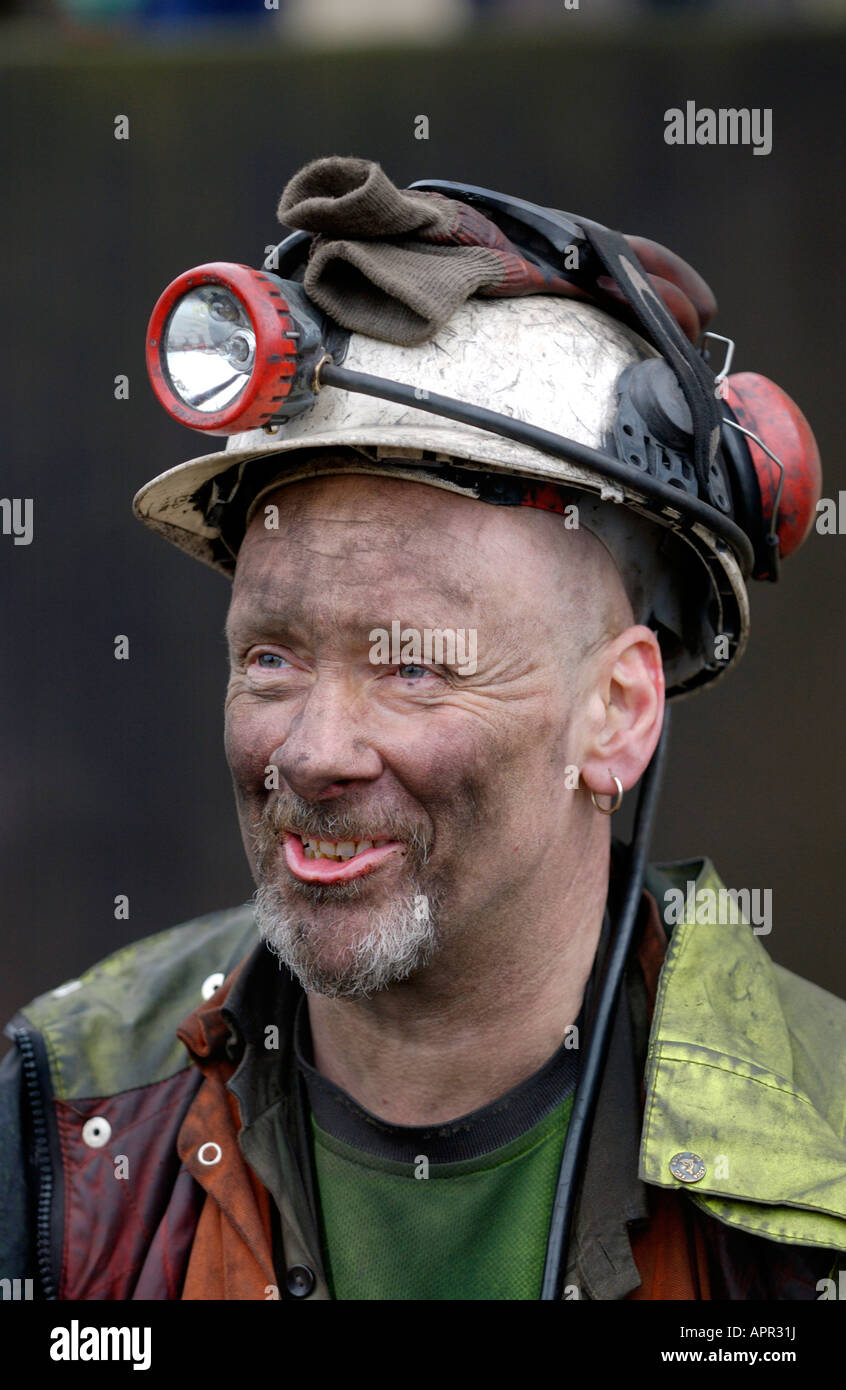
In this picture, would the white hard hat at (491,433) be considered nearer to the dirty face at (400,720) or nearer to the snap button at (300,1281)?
the dirty face at (400,720)

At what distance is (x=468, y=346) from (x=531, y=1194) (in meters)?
1.40

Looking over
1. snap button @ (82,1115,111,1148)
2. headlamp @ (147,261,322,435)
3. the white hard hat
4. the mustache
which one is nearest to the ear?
the white hard hat

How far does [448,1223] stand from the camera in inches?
94.0

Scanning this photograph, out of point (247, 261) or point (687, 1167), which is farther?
point (247, 261)

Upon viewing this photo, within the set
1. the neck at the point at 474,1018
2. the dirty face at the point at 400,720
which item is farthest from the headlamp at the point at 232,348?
the neck at the point at 474,1018

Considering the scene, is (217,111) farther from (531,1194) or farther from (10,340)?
(531,1194)

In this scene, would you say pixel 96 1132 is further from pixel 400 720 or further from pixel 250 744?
pixel 400 720

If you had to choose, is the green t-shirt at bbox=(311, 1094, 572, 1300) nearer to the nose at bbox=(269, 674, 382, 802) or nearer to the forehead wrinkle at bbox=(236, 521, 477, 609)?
the nose at bbox=(269, 674, 382, 802)

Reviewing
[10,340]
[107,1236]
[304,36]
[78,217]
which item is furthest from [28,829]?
[304,36]

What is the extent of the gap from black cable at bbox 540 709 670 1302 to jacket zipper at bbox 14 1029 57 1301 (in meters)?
0.88

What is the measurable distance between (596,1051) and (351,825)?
592 mm

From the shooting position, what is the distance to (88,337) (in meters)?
4.39

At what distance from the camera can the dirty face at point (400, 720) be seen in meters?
2.26

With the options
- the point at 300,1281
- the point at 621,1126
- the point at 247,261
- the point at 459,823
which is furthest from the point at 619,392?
the point at 247,261
